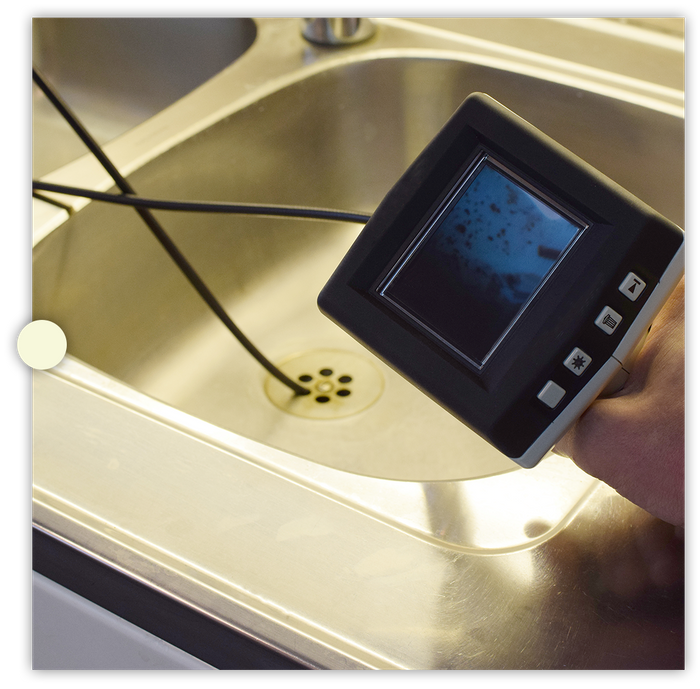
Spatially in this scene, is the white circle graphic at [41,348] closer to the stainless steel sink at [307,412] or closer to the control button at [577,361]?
the stainless steel sink at [307,412]

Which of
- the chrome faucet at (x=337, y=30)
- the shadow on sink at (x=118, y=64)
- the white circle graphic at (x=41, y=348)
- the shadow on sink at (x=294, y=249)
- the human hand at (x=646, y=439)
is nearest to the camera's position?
the human hand at (x=646, y=439)

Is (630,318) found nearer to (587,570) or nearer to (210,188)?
(587,570)

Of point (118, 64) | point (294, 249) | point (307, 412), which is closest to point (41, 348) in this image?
point (307, 412)

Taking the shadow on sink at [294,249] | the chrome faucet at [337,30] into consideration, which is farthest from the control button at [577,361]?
the chrome faucet at [337,30]

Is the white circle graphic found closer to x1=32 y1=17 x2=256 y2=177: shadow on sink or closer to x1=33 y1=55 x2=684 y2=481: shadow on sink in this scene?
x1=33 y1=55 x2=684 y2=481: shadow on sink

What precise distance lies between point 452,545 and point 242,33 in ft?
2.19

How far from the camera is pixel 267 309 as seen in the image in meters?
0.75

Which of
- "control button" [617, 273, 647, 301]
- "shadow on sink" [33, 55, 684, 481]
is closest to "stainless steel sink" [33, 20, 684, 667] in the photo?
"shadow on sink" [33, 55, 684, 481]

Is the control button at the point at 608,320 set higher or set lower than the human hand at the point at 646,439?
higher

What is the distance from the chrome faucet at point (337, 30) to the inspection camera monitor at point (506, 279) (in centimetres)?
45

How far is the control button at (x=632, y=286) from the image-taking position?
1.05ft

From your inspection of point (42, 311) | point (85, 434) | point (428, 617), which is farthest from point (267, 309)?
point (428, 617)

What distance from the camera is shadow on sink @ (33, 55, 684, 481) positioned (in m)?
0.60

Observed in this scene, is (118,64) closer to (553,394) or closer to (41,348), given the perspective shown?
(41,348)
